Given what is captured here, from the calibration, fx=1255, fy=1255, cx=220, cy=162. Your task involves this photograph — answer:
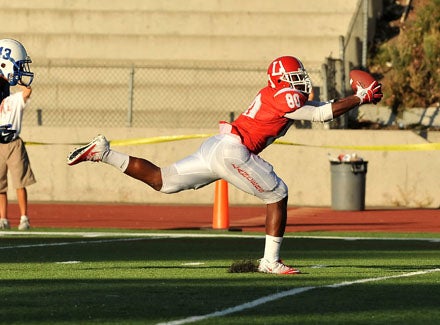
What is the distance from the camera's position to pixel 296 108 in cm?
1025

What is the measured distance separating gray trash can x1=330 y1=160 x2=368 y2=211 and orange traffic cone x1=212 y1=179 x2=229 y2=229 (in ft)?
14.1

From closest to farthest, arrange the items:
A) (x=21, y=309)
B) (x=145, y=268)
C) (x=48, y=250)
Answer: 1. (x=21, y=309)
2. (x=145, y=268)
3. (x=48, y=250)

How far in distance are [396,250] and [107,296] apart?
6.01m

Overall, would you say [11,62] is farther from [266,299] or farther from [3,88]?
[266,299]

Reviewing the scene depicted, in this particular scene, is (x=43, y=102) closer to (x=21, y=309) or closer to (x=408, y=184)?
(x=408, y=184)

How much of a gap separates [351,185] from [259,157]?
36.9ft

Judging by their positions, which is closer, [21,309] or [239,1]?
[21,309]

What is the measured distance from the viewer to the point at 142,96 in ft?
85.3

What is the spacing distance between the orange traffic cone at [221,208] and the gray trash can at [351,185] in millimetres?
4303

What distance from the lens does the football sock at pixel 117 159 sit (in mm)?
10609

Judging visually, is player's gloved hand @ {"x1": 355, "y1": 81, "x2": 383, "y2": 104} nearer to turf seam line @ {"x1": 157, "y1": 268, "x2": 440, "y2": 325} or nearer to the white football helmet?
turf seam line @ {"x1": 157, "y1": 268, "x2": 440, "y2": 325}

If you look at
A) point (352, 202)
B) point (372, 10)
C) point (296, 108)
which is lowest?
point (352, 202)

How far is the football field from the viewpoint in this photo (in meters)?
7.59

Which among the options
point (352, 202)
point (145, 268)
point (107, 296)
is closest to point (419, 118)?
point (352, 202)
